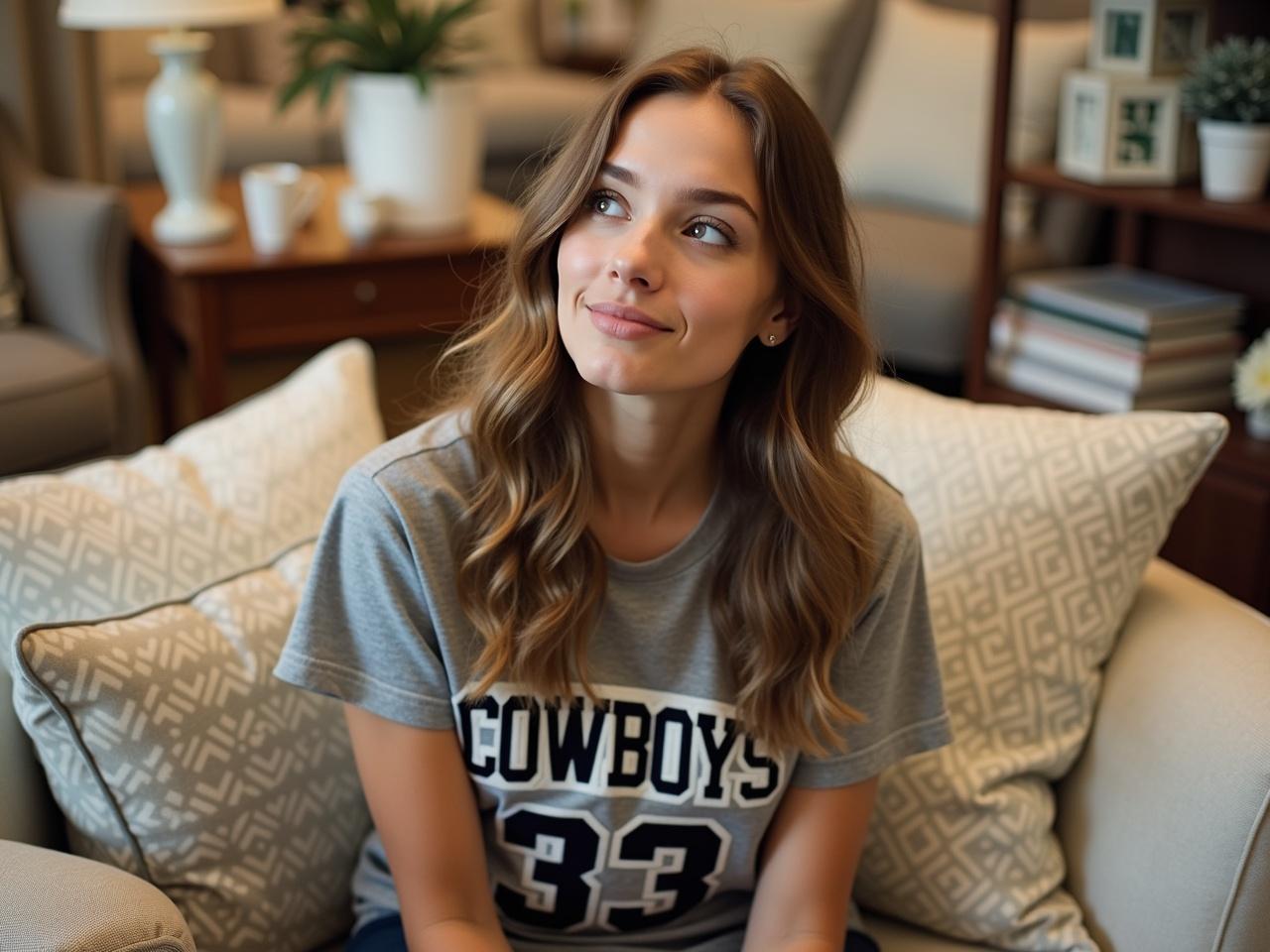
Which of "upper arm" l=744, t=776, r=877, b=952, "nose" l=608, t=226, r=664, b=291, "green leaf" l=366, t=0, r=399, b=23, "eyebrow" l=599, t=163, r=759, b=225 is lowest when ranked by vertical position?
"upper arm" l=744, t=776, r=877, b=952

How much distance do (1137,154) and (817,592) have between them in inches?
61.3

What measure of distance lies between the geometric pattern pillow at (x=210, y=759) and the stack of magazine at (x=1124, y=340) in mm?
1594

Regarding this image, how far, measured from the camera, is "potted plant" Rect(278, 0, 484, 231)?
2.71m

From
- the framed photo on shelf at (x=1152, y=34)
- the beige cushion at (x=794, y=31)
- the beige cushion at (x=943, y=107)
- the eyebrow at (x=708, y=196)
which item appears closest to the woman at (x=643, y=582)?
the eyebrow at (x=708, y=196)

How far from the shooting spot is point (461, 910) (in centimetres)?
118

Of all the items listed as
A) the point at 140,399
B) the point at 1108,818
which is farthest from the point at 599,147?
the point at 140,399

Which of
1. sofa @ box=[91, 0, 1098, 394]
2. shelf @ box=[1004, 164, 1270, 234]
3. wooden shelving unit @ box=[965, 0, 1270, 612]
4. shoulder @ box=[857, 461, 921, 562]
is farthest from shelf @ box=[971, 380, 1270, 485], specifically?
shoulder @ box=[857, 461, 921, 562]

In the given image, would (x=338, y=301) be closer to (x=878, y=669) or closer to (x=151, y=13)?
(x=151, y=13)

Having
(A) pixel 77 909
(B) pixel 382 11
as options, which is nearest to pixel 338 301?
(B) pixel 382 11

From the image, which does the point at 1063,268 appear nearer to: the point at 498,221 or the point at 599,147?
the point at 498,221

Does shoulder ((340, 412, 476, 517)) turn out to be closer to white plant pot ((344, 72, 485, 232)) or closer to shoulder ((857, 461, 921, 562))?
shoulder ((857, 461, 921, 562))

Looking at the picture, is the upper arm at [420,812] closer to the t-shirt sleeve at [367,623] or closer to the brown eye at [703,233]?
the t-shirt sleeve at [367,623]

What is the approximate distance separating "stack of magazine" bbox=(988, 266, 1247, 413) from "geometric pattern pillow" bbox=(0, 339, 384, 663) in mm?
1386

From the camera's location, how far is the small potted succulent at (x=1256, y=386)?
7.42 ft
